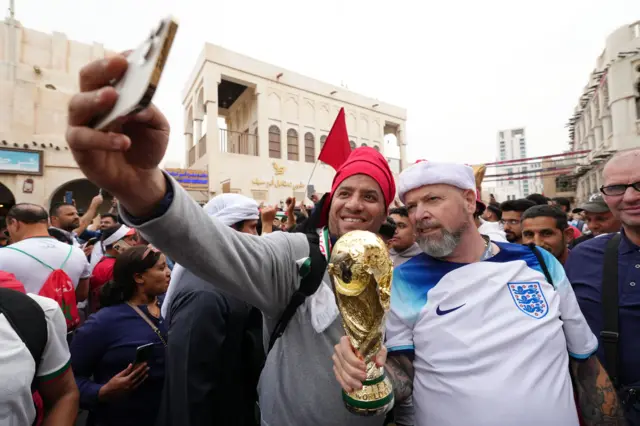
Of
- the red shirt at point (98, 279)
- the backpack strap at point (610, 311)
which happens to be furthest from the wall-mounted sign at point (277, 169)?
the backpack strap at point (610, 311)

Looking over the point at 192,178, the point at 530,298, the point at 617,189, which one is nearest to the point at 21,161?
the point at 192,178

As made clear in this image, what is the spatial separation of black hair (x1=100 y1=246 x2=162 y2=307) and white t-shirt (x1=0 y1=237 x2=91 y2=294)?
930 mm

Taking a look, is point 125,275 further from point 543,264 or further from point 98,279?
point 543,264

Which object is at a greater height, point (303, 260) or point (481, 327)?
point (303, 260)

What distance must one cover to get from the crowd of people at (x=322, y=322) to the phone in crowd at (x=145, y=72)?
0.13 ft

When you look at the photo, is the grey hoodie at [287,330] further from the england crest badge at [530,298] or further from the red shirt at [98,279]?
the red shirt at [98,279]

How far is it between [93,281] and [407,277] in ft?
11.8

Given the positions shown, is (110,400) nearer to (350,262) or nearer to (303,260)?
(303,260)

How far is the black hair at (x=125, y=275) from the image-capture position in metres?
2.21

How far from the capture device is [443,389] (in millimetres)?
1214

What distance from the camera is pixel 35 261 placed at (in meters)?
2.71

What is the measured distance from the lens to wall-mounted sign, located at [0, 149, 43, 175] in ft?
41.9

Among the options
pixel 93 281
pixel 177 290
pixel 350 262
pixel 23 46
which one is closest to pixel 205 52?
pixel 23 46

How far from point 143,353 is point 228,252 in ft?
4.71
